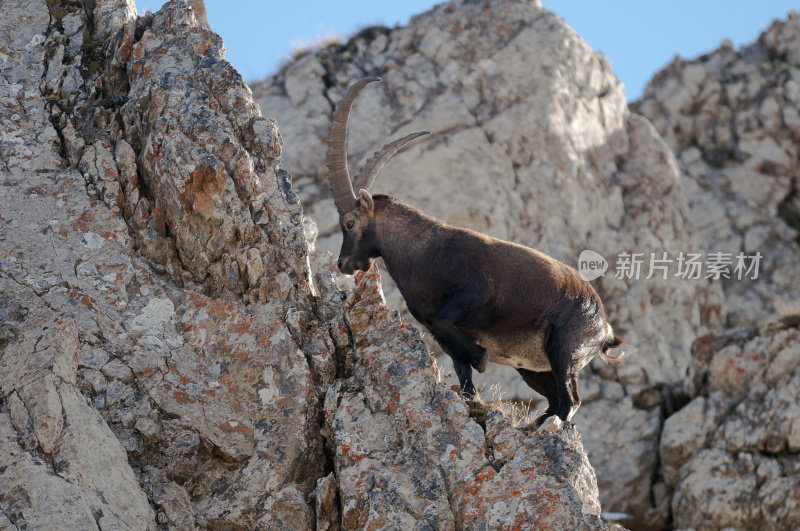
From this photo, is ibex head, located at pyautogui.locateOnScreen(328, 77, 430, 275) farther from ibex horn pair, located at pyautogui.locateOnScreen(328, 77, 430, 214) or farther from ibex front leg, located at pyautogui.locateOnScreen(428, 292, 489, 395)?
ibex front leg, located at pyautogui.locateOnScreen(428, 292, 489, 395)

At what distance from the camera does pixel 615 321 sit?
59.6 ft

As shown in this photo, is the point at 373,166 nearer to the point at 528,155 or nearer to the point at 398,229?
the point at 398,229

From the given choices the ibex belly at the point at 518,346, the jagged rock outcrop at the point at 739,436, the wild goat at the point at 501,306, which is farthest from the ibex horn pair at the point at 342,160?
the jagged rock outcrop at the point at 739,436

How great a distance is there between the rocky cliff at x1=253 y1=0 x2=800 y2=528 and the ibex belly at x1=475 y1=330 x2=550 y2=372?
5956 mm

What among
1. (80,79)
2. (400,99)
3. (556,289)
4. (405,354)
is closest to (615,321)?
(400,99)

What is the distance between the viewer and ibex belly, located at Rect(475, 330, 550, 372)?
955 centimetres

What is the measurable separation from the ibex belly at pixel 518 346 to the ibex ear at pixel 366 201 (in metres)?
Result: 2.12

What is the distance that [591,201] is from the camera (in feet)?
64.1

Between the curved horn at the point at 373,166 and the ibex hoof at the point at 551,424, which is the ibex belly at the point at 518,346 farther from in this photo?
the curved horn at the point at 373,166

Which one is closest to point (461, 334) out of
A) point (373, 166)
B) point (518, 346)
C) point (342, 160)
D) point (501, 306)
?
point (501, 306)

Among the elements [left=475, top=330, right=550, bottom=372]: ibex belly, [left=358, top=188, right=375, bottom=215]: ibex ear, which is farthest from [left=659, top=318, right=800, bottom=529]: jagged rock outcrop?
[left=358, top=188, right=375, bottom=215]: ibex ear

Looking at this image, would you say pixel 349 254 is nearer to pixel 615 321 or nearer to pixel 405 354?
pixel 405 354

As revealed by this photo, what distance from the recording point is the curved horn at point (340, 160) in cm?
1084

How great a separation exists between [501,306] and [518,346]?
0.49 meters
